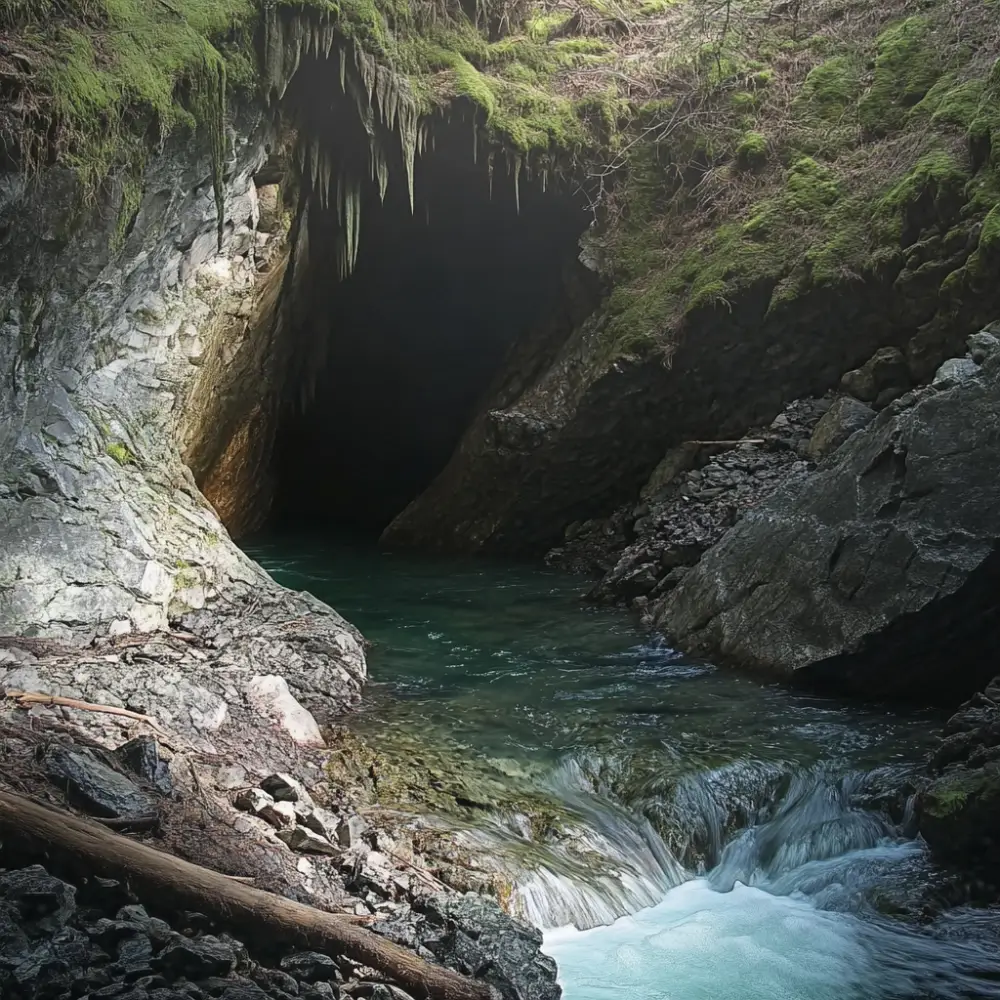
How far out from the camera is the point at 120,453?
327 inches

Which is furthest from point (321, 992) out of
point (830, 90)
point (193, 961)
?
point (830, 90)

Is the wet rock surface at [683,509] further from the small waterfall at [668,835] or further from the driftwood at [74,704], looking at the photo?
the driftwood at [74,704]

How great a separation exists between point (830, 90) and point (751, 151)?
1.35m

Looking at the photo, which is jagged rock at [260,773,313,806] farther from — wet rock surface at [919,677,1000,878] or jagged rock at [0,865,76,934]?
wet rock surface at [919,677,1000,878]

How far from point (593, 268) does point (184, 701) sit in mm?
9365

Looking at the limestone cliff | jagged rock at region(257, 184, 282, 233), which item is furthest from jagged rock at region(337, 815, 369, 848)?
the limestone cliff

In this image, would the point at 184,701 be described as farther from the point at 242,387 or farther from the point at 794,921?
the point at 242,387

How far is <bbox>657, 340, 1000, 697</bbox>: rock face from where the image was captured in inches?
286

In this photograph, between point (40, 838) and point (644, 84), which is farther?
point (644, 84)

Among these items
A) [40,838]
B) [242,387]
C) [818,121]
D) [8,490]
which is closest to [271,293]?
[242,387]

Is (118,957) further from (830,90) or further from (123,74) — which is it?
(830,90)

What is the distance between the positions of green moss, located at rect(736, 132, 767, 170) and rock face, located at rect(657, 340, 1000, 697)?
5592 millimetres

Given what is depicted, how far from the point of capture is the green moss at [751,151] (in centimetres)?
1278

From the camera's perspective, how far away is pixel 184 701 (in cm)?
596
